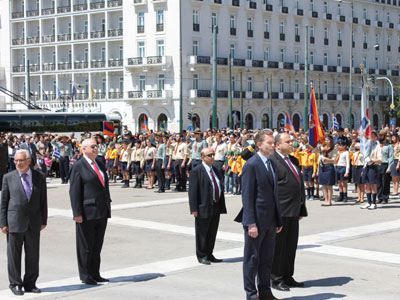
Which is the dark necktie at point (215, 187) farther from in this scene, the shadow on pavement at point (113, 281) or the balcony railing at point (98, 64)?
the balcony railing at point (98, 64)

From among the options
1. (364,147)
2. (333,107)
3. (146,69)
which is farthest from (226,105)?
(364,147)

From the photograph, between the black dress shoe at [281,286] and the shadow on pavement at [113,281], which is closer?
the black dress shoe at [281,286]

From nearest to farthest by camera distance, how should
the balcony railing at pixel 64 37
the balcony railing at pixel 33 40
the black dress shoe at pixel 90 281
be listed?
the black dress shoe at pixel 90 281
the balcony railing at pixel 64 37
the balcony railing at pixel 33 40

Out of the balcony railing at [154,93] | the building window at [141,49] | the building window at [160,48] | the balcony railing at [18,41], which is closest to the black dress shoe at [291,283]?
the balcony railing at [154,93]

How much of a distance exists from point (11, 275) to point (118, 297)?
1.40 m

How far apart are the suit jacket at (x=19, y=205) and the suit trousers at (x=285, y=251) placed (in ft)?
9.97

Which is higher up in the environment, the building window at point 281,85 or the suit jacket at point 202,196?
the building window at point 281,85

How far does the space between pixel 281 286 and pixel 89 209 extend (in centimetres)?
269

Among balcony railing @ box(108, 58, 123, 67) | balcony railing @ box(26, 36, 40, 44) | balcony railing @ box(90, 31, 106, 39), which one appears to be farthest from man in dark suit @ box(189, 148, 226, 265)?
balcony railing @ box(26, 36, 40, 44)

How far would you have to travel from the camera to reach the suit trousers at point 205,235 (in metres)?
11.6

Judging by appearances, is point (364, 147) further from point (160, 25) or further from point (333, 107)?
point (333, 107)

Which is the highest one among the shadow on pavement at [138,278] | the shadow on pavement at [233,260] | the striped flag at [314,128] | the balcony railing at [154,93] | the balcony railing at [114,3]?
the balcony railing at [114,3]

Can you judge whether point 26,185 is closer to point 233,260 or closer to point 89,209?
point 89,209

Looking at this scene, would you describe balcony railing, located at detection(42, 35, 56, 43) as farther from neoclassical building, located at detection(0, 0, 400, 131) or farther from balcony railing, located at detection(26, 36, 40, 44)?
balcony railing, located at detection(26, 36, 40, 44)
